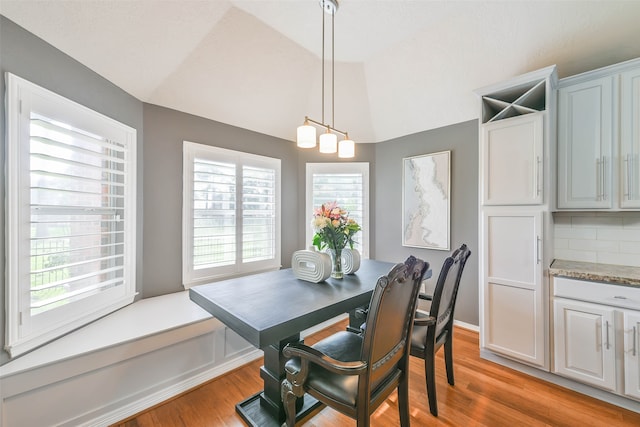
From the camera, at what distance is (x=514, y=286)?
2.21m

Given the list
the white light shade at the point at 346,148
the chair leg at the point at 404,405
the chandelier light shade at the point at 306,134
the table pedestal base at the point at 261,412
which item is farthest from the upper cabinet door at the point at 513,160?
the table pedestal base at the point at 261,412

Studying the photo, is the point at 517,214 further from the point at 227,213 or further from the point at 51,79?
the point at 51,79

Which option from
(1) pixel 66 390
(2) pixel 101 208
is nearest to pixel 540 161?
(2) pixel 101 208

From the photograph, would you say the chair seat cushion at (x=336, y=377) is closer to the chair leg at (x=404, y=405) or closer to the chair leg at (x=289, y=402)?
the chair leg at (x=289, y=402)

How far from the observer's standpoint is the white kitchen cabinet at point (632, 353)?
1.74 meters

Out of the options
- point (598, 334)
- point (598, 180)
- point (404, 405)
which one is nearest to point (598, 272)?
point (598, 334)

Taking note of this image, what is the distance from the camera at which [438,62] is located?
257 centimetres

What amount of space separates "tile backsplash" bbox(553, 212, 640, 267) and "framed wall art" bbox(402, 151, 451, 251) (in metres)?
1.03

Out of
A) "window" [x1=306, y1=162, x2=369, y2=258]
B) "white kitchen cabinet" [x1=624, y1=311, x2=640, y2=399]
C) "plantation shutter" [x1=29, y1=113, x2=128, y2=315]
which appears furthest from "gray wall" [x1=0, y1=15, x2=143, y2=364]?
"white kitchen cabinet" [x1=624, y1=311, x2=640, y2=399]

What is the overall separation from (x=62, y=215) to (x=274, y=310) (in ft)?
5.24

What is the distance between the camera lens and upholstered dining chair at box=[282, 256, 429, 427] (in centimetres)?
115

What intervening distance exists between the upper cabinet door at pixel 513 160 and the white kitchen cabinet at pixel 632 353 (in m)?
0.96

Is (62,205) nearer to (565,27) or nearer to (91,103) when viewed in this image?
(91,103)

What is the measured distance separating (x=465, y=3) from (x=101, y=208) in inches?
131
